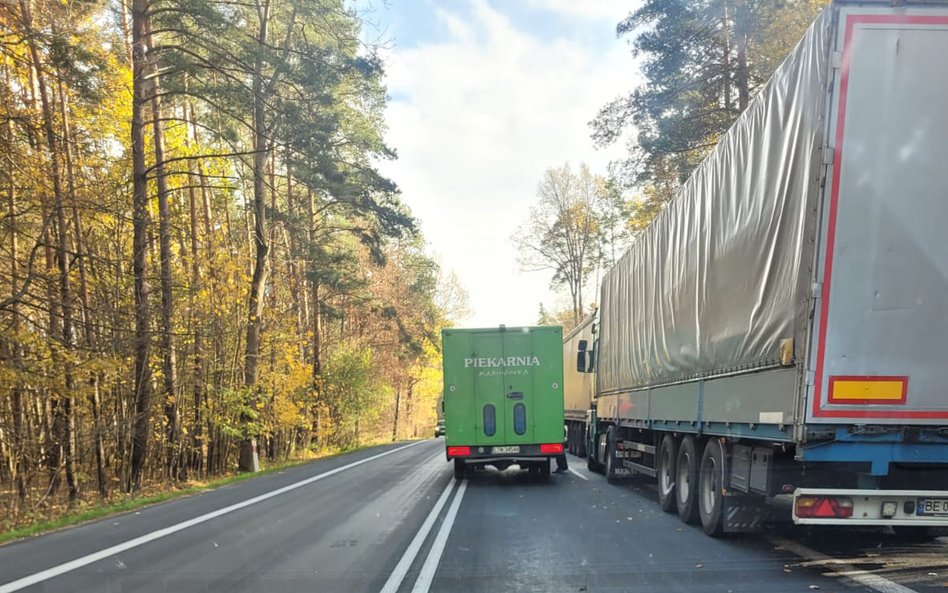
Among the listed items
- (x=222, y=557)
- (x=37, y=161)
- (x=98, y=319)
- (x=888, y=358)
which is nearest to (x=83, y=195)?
(x=37, y=161)

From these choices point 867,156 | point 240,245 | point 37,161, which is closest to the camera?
point 867,156

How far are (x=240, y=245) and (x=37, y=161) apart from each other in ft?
39.4

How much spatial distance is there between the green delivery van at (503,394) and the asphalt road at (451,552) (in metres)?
2.43

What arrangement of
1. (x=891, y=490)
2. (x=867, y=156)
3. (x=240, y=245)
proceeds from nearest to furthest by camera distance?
1. (x=867, y=156)
2. (x=891, y=490)
3. (x=240, y=245)

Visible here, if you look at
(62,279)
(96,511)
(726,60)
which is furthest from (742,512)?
(726,60)

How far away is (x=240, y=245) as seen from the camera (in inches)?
923

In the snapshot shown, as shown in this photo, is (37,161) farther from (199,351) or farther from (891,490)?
(891,490)

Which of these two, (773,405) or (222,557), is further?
(222,557)

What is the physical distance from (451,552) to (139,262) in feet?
37.1

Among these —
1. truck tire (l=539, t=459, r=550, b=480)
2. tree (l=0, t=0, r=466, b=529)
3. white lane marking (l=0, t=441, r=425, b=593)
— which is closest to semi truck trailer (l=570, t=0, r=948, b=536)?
white lane marking (l=0, t=441, r=425, b=593)

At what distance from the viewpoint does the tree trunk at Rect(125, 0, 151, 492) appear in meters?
14.5

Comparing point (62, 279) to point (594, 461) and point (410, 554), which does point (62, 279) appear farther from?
point (594, 461)

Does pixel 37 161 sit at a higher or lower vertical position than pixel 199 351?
higher

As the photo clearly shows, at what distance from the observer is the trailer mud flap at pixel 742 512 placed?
6938 mm
